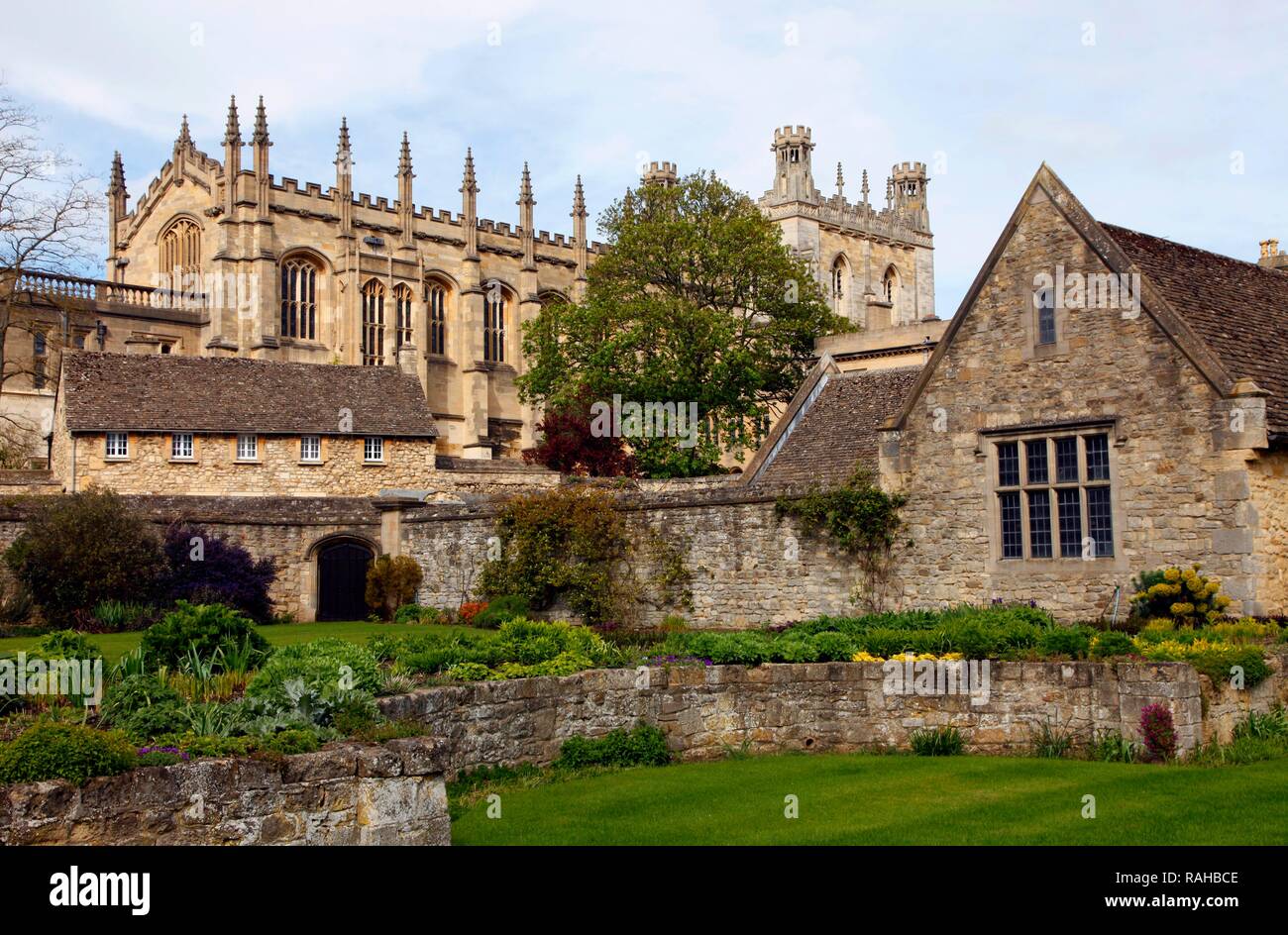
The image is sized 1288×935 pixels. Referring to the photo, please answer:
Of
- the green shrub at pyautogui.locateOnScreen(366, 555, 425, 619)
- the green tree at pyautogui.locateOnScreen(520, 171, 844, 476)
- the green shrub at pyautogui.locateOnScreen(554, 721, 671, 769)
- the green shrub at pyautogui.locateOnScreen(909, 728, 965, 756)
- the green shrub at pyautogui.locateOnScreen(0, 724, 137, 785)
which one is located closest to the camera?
the green shrub at pyautogui.locateOnScreen(0, 724, 137, 785)

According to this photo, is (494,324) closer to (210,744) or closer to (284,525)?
(284,525)

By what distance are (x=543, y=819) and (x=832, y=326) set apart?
43.9 metres

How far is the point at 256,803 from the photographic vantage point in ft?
Answer: 30.0

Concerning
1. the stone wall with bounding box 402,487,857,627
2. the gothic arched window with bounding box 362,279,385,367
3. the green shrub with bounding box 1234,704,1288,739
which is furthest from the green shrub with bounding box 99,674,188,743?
the gothic arched window with bounding box 362,279,385,367

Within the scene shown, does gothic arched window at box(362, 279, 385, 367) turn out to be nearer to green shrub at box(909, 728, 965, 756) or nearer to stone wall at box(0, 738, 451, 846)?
green shrub at box(909, 728, 965, 756)

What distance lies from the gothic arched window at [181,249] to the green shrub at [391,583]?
39823 mm

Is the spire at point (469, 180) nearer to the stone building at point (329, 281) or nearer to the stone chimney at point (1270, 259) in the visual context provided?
the stone building at point (329, 281)

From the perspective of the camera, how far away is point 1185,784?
12.3 m

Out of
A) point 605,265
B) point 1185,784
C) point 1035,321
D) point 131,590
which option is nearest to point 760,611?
point 1035,321

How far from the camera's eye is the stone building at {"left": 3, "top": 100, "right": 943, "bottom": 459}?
6494cm

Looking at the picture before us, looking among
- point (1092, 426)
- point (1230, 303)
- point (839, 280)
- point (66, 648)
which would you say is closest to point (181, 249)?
point (839, 280)

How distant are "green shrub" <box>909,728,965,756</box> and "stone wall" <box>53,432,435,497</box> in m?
28.4

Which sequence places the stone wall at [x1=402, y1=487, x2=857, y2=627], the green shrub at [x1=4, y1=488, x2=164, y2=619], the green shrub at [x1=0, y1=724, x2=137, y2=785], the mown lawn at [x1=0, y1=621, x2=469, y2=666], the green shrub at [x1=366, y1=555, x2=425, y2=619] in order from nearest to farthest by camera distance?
the green shrub at [x1=0, y1=724, x2=137, y2=785] → the mown lawn at [x1=0, y1=621, x2=469, y2=666] → the stone wall at [x1=402, y1=487, x2=857, y2=627] → the green shrub at [x1=4, y1=488, x2=164, y2=619] → the green shrub at [x1=366, y1=555, x2=425, y2=619]
